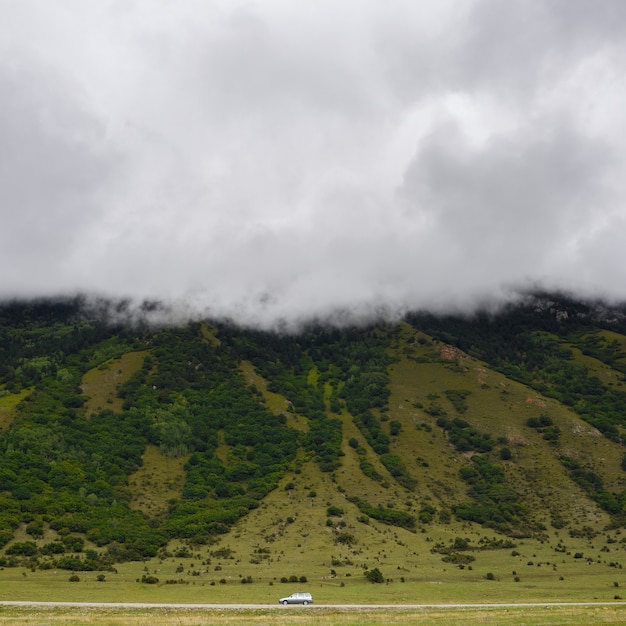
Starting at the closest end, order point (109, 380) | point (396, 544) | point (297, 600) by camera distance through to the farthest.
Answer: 1. point (297, 600)
2. point (396, 544)
3. point (109, 380)

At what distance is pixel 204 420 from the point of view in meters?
164

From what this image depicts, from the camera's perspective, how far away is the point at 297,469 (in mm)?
146125

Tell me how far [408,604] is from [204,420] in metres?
107

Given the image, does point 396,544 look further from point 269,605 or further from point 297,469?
point 269,605

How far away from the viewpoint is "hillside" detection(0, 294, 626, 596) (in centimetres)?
10419

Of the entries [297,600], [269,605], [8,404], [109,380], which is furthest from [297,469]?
[269,605]

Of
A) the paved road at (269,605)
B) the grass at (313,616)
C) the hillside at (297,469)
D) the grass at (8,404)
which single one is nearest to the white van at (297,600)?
the paved road at (269,605)

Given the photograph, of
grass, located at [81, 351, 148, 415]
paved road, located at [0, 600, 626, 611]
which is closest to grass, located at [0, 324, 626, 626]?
grass, located at [81, 351, 148, 415]

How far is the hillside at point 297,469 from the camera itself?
104188mm

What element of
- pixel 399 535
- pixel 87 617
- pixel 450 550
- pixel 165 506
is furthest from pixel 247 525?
pixel 87 617

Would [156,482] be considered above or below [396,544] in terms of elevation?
above

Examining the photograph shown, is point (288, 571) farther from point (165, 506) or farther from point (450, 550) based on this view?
point (165, 506)

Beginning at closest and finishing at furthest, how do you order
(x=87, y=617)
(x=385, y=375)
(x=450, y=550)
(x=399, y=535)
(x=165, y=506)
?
(x=87, y=617)
(x=450, y=550)
(x=399, y=535)
(x=165, y=506)
(x=385, y=375)

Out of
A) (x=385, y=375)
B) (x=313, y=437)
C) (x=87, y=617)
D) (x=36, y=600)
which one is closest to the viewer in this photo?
(x=87, y=617)
